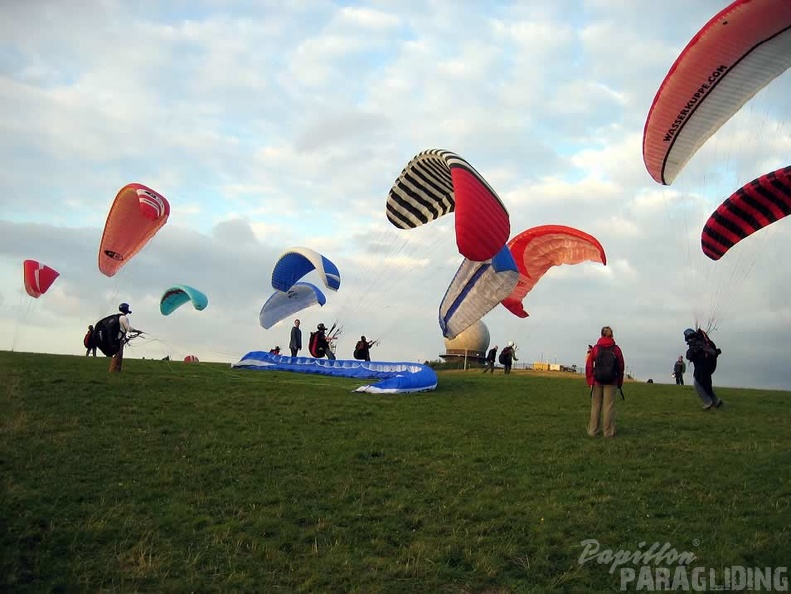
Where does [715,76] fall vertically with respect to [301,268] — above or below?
above

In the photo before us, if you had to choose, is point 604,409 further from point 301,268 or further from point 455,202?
point 301,268

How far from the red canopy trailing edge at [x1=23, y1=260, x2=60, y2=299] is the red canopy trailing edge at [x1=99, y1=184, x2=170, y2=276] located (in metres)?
13.0

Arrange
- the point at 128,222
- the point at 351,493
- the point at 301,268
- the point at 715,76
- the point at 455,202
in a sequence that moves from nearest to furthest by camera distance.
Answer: the point at 351,493, the point at 715,76, the point at 455,202, the point at 128,222, the point at 301,268

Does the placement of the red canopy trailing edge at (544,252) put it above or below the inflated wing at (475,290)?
above

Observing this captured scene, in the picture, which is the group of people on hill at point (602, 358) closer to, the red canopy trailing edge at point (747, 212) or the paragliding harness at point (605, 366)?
the paragliding harness at point (605, 366)

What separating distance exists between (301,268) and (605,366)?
17.2 meters

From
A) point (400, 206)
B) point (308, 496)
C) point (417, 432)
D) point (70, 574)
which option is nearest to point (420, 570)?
point (308, 496)

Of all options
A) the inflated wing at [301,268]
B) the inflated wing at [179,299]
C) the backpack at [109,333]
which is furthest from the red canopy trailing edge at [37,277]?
the backpack at [109,333]

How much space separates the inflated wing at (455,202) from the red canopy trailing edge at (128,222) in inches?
342

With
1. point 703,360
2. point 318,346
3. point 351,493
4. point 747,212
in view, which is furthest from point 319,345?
point 351,493


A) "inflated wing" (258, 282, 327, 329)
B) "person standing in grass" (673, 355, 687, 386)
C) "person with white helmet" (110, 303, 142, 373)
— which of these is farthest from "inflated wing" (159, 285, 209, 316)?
"person standing in grass" (673, 355, 687, 386)

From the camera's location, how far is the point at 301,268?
28.7m

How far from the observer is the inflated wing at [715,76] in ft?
40.8

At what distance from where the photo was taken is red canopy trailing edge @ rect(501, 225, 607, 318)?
81.7 feet
